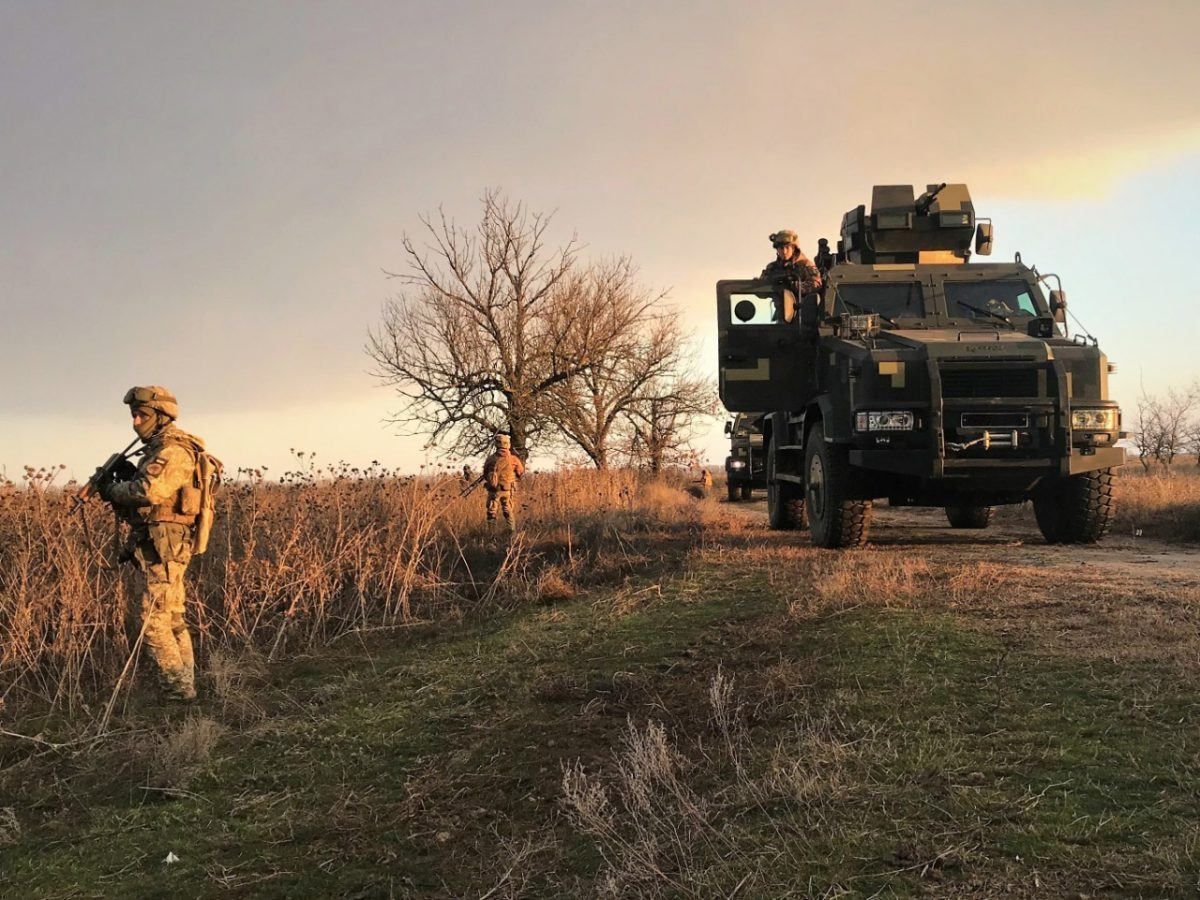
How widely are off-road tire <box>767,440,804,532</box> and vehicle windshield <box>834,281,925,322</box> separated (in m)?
2.48

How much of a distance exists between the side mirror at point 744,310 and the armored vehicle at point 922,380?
0.02 metres

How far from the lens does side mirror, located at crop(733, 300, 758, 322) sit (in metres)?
8.75

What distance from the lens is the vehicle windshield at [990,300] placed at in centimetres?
818

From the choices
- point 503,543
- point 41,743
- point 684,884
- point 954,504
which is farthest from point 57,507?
point 954,504

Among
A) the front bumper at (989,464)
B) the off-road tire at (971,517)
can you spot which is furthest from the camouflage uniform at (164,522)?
the off-road tire at (971,517)

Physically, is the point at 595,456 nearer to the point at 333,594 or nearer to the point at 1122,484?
the point at 1122,484

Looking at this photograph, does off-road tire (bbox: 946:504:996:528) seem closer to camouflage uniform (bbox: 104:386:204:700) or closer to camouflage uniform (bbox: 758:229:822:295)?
camouflage uniform (bbox: 758:229:822:295)

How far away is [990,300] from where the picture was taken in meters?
8.30

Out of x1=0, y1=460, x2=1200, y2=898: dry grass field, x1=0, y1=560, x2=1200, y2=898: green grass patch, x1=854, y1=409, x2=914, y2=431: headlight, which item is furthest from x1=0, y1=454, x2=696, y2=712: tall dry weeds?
x1=854, y1=409, x2=914, y2=431: headlight

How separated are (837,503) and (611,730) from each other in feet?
15.4

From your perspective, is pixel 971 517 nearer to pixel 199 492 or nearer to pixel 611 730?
pixel 611 730

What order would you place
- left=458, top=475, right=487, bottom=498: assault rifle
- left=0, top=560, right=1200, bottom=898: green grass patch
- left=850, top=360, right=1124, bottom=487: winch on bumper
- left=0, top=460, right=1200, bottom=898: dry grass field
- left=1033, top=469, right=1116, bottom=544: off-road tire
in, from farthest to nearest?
left=458, top=475, right=487, bottom=498: assault rifle
left=1033, top=469, right=1116, bottom=544: off-road tire
left=850, top=360, right=1124, bottom=487: winch on bumper
left=0, top=460, right=1200, bottom=898: dry grass field
left=0, top=560, right=1200, bottom=898: green grass patch

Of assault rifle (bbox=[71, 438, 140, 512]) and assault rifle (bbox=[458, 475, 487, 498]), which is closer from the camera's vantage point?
assault rifle (bbox=[71, 438, 140, 512])

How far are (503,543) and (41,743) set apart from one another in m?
5.98
